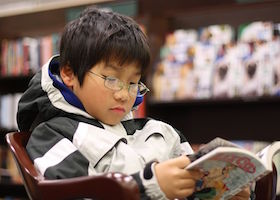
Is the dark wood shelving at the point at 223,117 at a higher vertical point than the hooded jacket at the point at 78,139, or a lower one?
lower

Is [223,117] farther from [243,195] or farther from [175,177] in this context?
[175,177]

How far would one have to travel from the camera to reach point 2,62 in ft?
12.1

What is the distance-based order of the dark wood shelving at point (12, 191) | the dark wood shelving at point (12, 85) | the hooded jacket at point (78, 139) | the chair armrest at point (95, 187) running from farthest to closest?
the dark wood shelving at point (12, 85)
the dark wood shelving at point (12, 191)
the hooded jacket at point (78, 139)
the chair armrest at point (95, 187)

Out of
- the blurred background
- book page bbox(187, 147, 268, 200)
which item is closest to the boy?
book page bbox(187, 147, 268, 200)

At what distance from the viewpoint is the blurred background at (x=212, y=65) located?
275cm

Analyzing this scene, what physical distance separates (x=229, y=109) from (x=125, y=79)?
208 centimetres

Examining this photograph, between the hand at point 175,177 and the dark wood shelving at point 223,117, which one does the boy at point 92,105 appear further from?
the dark wood shelving at point 223,117

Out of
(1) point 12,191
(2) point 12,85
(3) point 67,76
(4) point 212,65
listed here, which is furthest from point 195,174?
(2) point 12,85

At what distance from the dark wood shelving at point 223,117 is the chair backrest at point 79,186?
1.99 meters

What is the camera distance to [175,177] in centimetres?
85

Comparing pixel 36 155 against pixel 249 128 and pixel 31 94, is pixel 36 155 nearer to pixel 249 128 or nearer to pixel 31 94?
pixel 31 94

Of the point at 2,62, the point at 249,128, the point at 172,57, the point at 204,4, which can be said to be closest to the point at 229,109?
the point at 249,128

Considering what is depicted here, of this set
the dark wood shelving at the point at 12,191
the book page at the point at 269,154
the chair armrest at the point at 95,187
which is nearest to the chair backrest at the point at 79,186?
the chair armrest at the point at 95,187

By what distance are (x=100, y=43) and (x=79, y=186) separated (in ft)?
1.18
